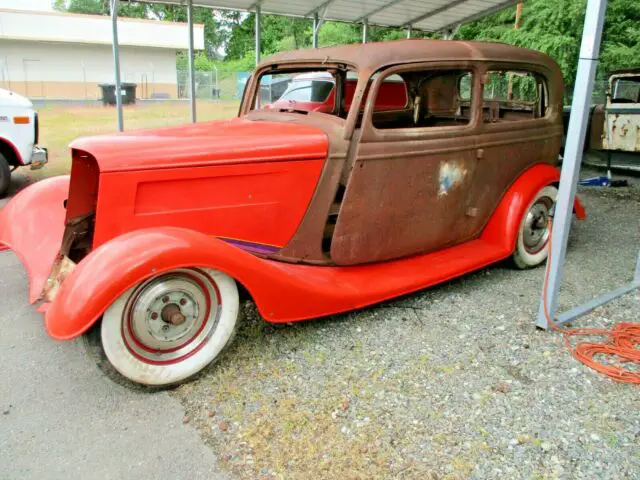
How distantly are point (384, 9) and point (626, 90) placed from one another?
4.64 meters

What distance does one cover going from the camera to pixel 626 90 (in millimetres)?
9391

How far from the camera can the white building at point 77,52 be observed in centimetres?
2684

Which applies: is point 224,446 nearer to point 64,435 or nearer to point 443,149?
point 64,435

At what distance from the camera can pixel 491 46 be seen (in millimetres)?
4008

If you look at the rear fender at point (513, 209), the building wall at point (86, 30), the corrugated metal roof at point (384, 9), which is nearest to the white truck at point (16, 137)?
the corrugated metal roof at point (384, 9)

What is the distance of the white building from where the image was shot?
1057 inches

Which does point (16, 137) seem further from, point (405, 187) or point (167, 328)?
point (405, 187)

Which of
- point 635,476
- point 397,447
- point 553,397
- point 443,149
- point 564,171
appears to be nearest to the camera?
point 635,476

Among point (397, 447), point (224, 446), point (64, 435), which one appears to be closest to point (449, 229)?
point (397, 447)

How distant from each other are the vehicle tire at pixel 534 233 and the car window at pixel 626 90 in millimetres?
6083

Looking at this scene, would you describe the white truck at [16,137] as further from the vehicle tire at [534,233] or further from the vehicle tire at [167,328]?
the vehicle tire at [534,233]

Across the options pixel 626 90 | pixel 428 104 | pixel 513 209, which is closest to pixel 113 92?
pixel 626 90

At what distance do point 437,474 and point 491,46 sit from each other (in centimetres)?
319

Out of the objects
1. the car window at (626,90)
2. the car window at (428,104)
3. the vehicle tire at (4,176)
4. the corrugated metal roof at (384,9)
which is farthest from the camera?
the car window at (626,90)
